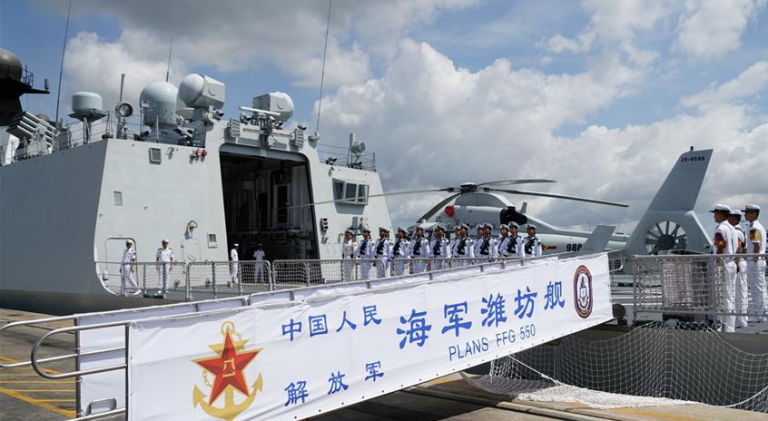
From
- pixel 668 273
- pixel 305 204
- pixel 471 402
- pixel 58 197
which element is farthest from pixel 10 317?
pixel 668 273

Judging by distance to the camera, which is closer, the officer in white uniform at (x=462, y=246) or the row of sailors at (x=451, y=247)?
the row of sailors at (x=451, y=247)

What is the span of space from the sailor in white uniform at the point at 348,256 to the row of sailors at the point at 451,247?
15cm

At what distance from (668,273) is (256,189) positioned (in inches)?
623

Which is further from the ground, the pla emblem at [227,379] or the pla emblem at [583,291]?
the pla emblem at [583,291]

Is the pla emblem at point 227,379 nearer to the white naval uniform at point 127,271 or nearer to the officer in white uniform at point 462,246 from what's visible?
the officer in white uniform at point 462,246

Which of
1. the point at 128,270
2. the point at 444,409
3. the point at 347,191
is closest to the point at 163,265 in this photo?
the point at 128,270

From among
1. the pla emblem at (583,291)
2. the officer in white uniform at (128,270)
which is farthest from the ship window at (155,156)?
the pla emblem at (583,291)

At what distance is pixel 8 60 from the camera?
1104 inches

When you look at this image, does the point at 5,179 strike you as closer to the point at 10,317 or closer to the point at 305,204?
the point at 10,317

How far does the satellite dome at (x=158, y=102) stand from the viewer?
19.6 metres

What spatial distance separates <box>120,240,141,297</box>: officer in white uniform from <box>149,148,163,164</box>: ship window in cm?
217

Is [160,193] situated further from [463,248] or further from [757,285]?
[757,285]

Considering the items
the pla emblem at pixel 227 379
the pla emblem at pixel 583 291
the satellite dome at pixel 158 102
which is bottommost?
the pla emblem at pixel 227 379

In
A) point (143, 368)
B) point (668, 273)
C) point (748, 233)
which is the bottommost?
point (143, 368)
